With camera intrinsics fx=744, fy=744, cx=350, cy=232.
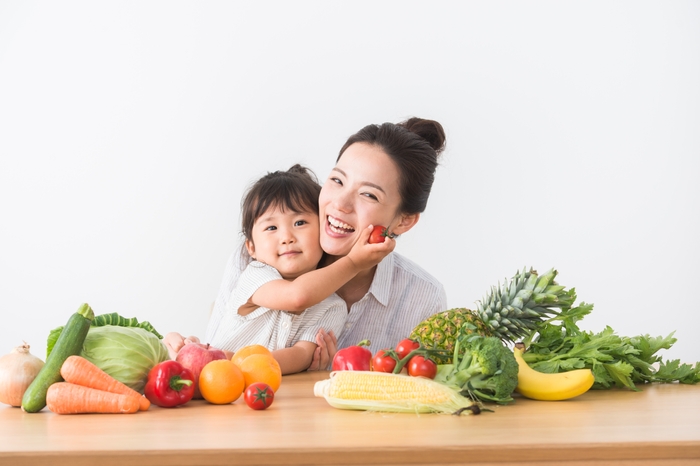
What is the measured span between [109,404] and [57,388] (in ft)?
0.45

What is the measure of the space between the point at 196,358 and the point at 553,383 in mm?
1026

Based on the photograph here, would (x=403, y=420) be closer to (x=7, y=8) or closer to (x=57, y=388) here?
(x=57, y=388)

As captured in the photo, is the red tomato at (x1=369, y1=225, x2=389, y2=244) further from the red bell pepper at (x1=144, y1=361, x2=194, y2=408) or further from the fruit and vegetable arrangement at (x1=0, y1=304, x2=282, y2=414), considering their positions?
the red bell pepper at (x1=144, y1=361, x2=194, y2=408)

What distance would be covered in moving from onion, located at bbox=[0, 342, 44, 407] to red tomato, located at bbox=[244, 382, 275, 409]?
0.59 metres

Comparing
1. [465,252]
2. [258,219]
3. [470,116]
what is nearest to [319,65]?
[470,116]

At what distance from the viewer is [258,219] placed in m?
3.36

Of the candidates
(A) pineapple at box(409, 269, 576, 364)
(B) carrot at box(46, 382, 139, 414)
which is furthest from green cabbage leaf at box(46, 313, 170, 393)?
(A) pineapple at box(409, 269, 576, 364)

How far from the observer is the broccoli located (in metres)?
1.96

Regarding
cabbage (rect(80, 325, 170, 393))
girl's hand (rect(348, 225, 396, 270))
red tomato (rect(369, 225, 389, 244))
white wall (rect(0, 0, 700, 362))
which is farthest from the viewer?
white wall (rect(0, 0, 700, 362))

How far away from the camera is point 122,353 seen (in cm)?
206

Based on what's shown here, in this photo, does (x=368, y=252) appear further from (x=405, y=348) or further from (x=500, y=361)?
(x=500, y=361)

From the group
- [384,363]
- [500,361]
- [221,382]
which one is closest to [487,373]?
[500,361]

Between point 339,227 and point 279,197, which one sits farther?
point 279,197

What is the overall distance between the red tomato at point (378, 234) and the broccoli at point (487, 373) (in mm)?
1154
